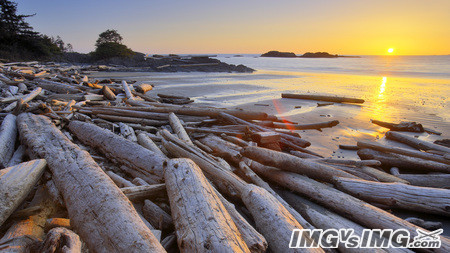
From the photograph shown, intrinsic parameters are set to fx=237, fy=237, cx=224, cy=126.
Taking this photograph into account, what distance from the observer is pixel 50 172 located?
310 centimetres

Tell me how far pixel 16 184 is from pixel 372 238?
12.7 feet

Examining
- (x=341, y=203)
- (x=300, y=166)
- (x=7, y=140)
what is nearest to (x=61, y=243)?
(x=341, y=203)

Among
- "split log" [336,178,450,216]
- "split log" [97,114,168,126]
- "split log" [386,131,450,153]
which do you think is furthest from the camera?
"split log" [97,114,168,126]

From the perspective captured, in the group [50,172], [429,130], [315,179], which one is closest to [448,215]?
[315,179]

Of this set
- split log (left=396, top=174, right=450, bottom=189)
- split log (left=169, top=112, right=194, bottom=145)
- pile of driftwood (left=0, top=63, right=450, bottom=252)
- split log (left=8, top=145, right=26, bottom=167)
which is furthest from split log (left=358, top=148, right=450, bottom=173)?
split log (left=8, top=145, right=26, bottom=167)

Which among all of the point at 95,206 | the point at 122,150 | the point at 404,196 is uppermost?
the point at 95,206

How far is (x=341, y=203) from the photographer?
122 inches

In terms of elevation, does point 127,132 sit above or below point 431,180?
above

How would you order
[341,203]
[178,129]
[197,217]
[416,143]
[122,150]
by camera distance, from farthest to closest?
1. [416,143]
2. [178,129]
3. [122,150]
4. [341,203]
5. [197,217]

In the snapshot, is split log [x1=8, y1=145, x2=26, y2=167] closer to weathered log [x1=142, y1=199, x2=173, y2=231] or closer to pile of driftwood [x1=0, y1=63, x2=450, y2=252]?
pile of driftwood [x1=0, y1=63, x2=450, y2=252]

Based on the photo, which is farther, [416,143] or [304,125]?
[304,125]

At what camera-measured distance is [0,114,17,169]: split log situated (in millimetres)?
3764

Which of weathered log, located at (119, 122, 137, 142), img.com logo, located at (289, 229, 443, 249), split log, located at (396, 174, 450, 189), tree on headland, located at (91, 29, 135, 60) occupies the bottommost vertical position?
split log, located at (396, 174, 450, 189)

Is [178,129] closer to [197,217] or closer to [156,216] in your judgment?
[156,216]
